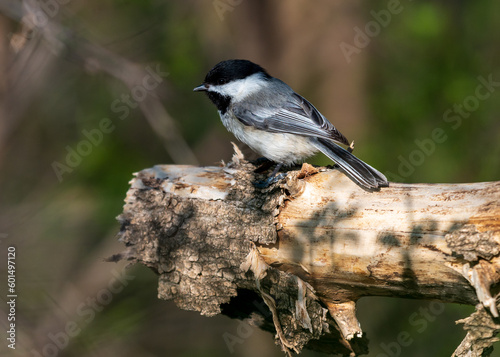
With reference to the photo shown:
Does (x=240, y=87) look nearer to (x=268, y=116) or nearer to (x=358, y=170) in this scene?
(x=268, y=116)

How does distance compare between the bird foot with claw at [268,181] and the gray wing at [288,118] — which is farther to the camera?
the gray wing at [288,118]

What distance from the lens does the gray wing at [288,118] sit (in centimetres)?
335

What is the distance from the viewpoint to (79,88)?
6.01 meters

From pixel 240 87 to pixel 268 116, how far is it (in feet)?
1.43

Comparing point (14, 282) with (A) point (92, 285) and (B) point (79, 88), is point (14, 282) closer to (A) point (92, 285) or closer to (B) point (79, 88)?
(A) point (92, 285)

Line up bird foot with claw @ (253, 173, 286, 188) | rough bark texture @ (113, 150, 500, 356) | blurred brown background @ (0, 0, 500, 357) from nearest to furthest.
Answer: rough bark texture @ (113, 150, 500, 356) → bird foot with claw @ (253, 173, 286, 188) → blurred brown background @ (0, 0, 500, 357)

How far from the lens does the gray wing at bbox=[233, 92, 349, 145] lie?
11.0 feet

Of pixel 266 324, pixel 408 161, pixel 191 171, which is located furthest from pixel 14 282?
pixel 408 161

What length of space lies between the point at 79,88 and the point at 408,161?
4127 millimetres

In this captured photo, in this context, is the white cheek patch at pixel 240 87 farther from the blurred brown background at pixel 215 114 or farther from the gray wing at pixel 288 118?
the blurred brown background at pixel 215 114

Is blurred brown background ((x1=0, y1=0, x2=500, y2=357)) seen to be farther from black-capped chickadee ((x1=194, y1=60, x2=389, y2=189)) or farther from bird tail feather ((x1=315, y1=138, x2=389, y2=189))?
bird tail feather ((x1=315, y1=138, x2=389, y2=189))

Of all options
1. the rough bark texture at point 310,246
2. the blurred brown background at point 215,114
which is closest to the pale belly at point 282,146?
the rough bark texture at point 310,246

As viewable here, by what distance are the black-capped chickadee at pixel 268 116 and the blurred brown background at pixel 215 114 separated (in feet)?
2.90

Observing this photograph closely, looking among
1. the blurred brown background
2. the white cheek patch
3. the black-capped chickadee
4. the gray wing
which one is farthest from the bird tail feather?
the blurred brown background
